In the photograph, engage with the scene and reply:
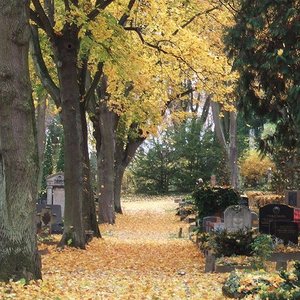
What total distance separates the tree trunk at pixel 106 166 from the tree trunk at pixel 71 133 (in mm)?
10223

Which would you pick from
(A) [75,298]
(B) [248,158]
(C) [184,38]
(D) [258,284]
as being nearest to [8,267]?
(A) [75,298]

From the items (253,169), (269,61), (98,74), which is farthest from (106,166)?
(253,169)

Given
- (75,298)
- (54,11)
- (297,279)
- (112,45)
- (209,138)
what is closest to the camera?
(297,279)

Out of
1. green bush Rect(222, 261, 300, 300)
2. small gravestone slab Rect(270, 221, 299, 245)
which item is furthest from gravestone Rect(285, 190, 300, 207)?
green bush Rect(222, 261, 300, 300)

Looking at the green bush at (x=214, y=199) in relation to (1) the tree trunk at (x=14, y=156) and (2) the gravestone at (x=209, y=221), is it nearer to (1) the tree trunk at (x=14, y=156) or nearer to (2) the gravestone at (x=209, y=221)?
(2) the gravestone at (x=209, y=221)

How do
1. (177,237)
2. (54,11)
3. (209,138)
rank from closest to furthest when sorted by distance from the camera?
(54,11) < (177,237) < (209,138)

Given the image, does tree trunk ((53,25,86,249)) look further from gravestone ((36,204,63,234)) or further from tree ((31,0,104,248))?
gravestone ((36,204,63,234))

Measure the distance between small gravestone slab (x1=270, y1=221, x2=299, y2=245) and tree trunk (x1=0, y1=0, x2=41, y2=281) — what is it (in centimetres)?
667

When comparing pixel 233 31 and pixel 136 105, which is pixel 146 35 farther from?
pixel 233 31

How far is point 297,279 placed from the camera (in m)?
6.39

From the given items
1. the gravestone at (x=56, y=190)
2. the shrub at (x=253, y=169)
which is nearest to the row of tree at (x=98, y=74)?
the gravestone at (x=56, y=190)

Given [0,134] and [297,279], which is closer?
[297,279]

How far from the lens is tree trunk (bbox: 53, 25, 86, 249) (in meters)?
14.1

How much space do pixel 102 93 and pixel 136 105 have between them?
2.06m
